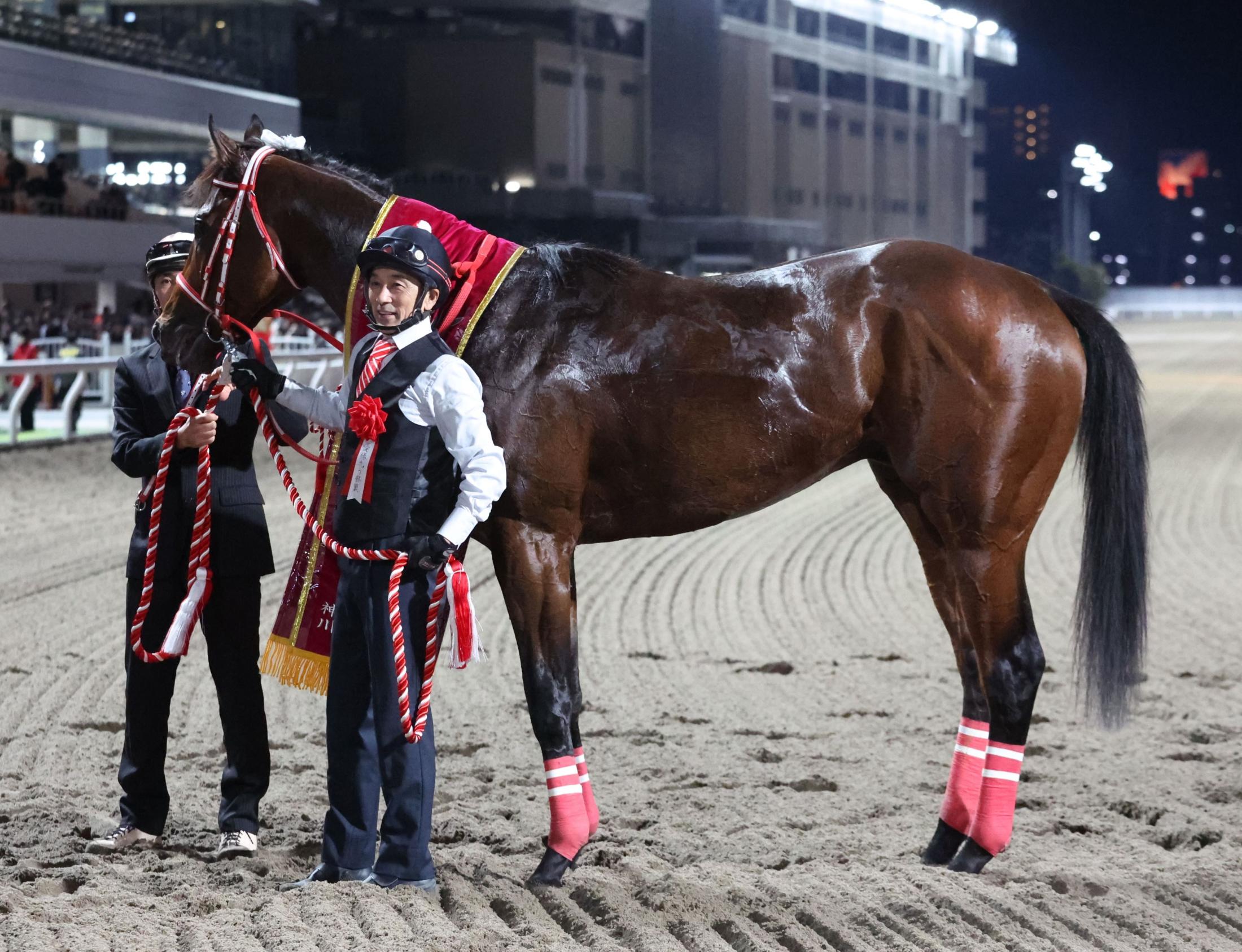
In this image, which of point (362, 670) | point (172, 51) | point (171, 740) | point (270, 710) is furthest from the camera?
point (172, 51)

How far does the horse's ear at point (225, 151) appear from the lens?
2.96 m

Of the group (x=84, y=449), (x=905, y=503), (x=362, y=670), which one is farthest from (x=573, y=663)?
(x=84, y=449)

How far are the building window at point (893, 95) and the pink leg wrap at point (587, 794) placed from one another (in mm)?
47533

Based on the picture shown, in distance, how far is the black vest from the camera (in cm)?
271

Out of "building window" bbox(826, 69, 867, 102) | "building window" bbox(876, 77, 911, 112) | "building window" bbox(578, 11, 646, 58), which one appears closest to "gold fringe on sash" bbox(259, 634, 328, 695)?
"building window" bbox(578, 11, 646, 58)

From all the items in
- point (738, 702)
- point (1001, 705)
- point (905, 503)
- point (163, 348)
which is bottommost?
point (738, 702)

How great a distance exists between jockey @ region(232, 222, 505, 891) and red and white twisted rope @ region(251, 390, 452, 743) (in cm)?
2

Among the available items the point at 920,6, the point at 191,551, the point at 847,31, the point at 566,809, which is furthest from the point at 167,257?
the point at 920,6

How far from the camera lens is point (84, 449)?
35.3 feet

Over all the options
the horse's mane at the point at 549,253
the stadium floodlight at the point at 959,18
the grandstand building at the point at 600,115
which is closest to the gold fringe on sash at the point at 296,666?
the horse's mane at the point at 549,253

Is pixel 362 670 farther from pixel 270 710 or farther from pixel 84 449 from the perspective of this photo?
pixel 84 449

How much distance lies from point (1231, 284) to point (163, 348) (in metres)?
67.1

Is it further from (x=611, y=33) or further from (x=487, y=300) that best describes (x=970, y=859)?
(x=611, y=33)

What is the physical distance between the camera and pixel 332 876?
2799 millimetres
